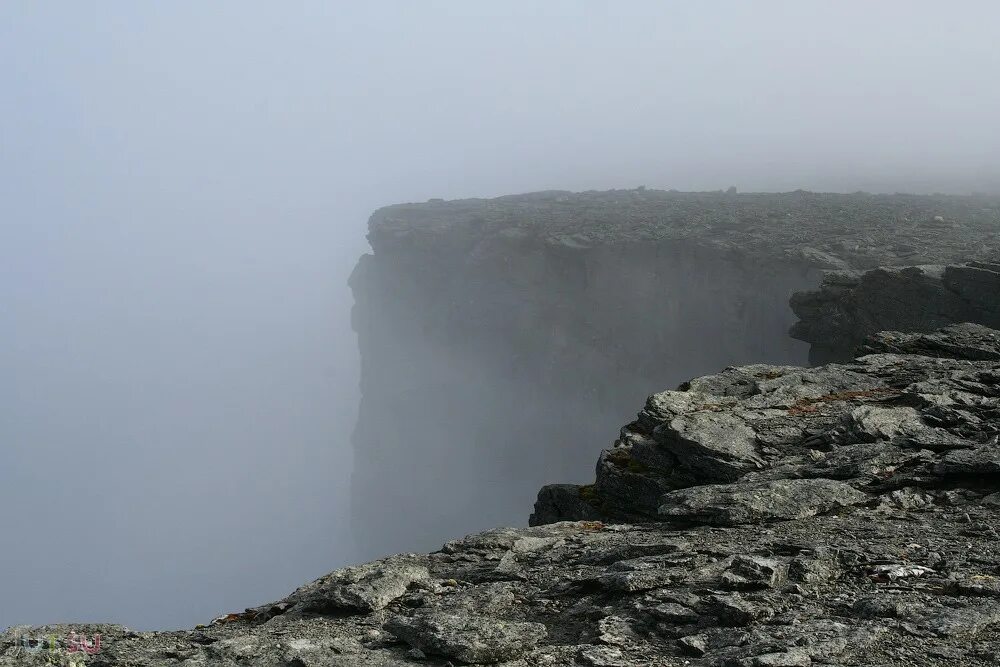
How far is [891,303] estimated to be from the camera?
38.8 metres

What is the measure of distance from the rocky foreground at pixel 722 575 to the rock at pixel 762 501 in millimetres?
47

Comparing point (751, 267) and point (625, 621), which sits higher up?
point (751, 267)

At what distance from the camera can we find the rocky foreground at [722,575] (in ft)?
31.9

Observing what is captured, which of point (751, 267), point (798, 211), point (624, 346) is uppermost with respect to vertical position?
point (798, 211)

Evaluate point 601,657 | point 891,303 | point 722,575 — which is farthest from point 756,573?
point 891,303

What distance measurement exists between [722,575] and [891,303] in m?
33.4

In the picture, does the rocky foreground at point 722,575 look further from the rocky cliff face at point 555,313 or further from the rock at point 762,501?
the rocky cliff face at point 555,313

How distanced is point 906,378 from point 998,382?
2511 mm

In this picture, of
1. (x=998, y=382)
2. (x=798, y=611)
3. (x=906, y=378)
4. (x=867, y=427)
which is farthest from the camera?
(x=906, y=378)

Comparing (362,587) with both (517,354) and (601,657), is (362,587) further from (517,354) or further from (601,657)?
(517,354)

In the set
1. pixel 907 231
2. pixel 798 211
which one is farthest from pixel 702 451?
pixel 798 211

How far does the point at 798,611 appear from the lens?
1027 cm

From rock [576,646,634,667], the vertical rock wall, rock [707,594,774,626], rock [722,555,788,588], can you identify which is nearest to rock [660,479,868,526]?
rock [722,555,788,588]

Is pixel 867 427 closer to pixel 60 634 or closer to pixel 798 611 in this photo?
pixel 798 611
